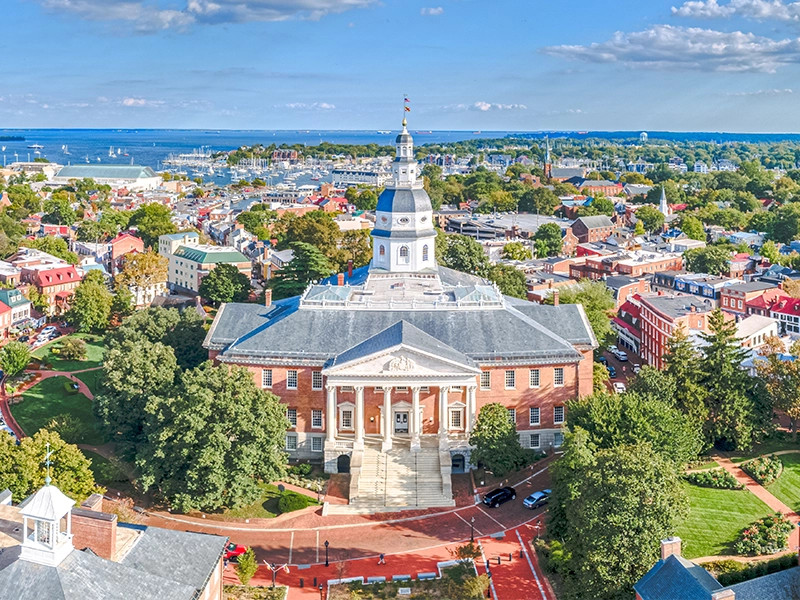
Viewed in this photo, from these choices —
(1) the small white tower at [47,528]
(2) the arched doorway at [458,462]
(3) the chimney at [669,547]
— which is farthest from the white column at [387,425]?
(1) the small white tower at [47,528]

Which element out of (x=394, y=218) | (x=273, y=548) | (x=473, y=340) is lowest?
(x=273, y=548)

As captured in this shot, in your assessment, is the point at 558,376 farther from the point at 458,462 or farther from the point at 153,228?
the point at 153,228

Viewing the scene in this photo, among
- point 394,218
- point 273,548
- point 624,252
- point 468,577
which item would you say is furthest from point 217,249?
point 468,577

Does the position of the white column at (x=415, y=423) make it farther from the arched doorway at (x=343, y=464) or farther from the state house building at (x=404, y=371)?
the arched doorway at (x=343, y=464)

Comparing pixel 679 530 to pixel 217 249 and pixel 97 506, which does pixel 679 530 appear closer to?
pixel 97 506

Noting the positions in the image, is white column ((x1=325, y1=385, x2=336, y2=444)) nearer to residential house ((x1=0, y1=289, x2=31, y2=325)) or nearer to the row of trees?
the row of trees

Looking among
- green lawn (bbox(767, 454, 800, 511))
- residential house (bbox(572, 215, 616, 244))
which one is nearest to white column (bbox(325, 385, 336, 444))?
green lawn (bbox(767, 454, 800, 511))
